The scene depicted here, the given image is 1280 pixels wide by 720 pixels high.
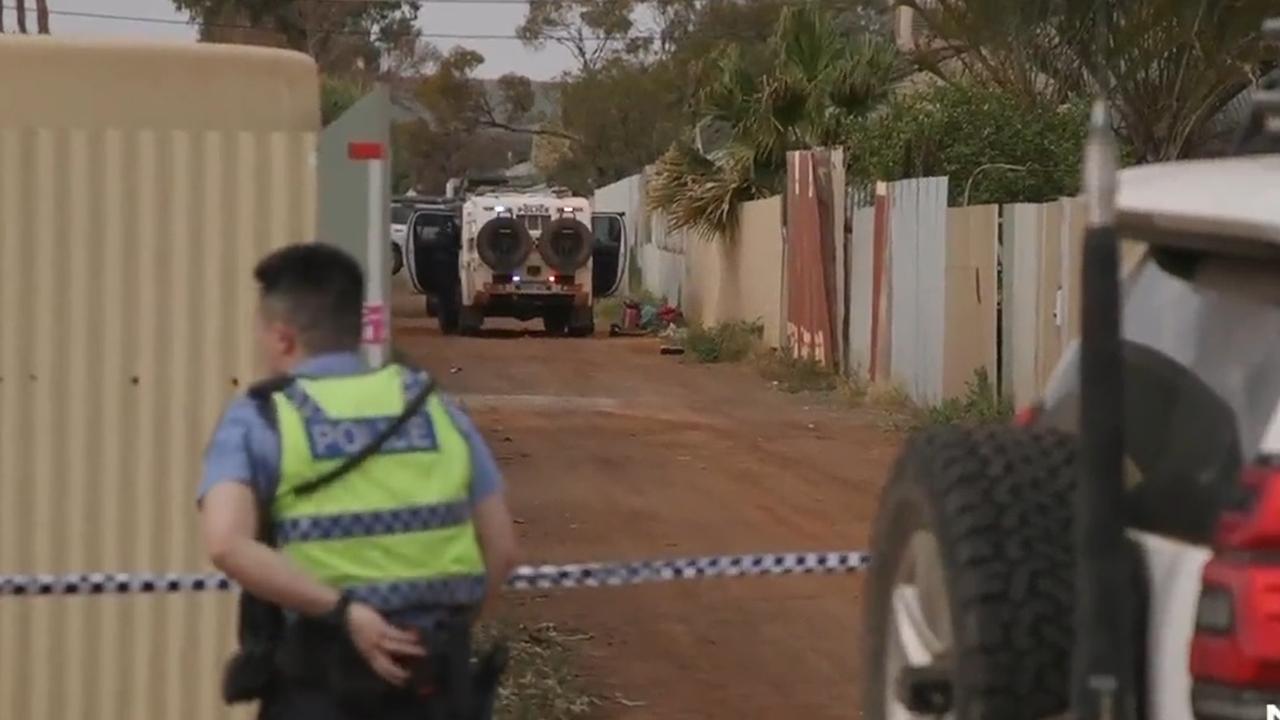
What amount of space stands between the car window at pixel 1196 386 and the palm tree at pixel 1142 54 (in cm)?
1744

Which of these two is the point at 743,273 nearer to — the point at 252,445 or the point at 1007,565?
the point at 252,445

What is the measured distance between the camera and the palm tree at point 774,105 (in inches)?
1044

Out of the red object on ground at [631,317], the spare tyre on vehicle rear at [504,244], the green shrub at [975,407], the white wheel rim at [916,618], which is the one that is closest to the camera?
the white wheel rim at [916,618]

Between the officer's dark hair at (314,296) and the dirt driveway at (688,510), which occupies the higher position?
the officer's dark hair at (314,296)

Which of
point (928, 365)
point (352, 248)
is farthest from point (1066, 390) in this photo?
point (928, 365)

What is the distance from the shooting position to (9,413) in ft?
22.6

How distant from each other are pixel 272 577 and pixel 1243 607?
167cm

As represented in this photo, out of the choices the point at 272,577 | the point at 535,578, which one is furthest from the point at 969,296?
the point at 272,577

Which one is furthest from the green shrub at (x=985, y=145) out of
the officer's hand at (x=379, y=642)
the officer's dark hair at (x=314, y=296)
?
the officer's hand at (x=379, y=642)

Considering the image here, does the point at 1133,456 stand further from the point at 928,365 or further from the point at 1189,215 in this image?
the point at 928,365

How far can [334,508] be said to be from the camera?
13.5ft

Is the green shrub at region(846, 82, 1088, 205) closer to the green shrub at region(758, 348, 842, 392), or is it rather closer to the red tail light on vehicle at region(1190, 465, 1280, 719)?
the green shrub at region(758, 348, 842, 392)

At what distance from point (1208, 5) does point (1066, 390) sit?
17.7m

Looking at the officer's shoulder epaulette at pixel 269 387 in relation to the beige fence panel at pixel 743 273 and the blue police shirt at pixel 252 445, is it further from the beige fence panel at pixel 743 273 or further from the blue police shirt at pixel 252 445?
the beige fence panel at pixel 743 273
